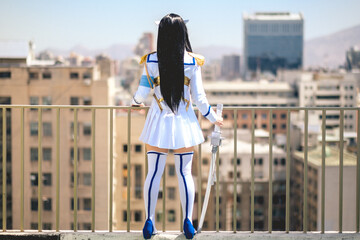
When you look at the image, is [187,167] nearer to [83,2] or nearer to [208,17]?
[83,2]

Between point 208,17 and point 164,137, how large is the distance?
139673mm

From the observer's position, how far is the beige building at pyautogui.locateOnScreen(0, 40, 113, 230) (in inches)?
1731

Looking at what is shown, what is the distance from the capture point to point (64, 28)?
403ft

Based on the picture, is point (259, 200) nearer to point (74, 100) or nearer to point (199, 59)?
point (74, 100)

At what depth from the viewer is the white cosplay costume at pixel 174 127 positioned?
2.89m

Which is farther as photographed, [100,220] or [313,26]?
[313,26]

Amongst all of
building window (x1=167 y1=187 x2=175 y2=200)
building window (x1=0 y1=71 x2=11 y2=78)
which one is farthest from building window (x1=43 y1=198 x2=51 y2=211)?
building window (x1=0 y1=71 x2=11 y2=78)

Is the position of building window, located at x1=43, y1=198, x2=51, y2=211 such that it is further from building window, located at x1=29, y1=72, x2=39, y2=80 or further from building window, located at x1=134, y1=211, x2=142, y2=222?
building window, located at x1=29, y1=72, x2=39, y2=80

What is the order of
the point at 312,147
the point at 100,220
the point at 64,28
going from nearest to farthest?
the point at 100,220, the point at 312,147, the point at 64,28

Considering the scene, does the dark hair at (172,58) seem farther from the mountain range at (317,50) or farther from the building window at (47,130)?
the mountain range at (317,50)

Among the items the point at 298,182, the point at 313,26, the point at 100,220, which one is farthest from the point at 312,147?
the point at 313,26

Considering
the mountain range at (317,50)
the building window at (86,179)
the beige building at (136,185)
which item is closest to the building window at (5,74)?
the beige building at (136,185)

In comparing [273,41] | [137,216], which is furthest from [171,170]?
[273,41]

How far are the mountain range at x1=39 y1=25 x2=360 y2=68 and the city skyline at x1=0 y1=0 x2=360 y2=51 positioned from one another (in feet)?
7.43
